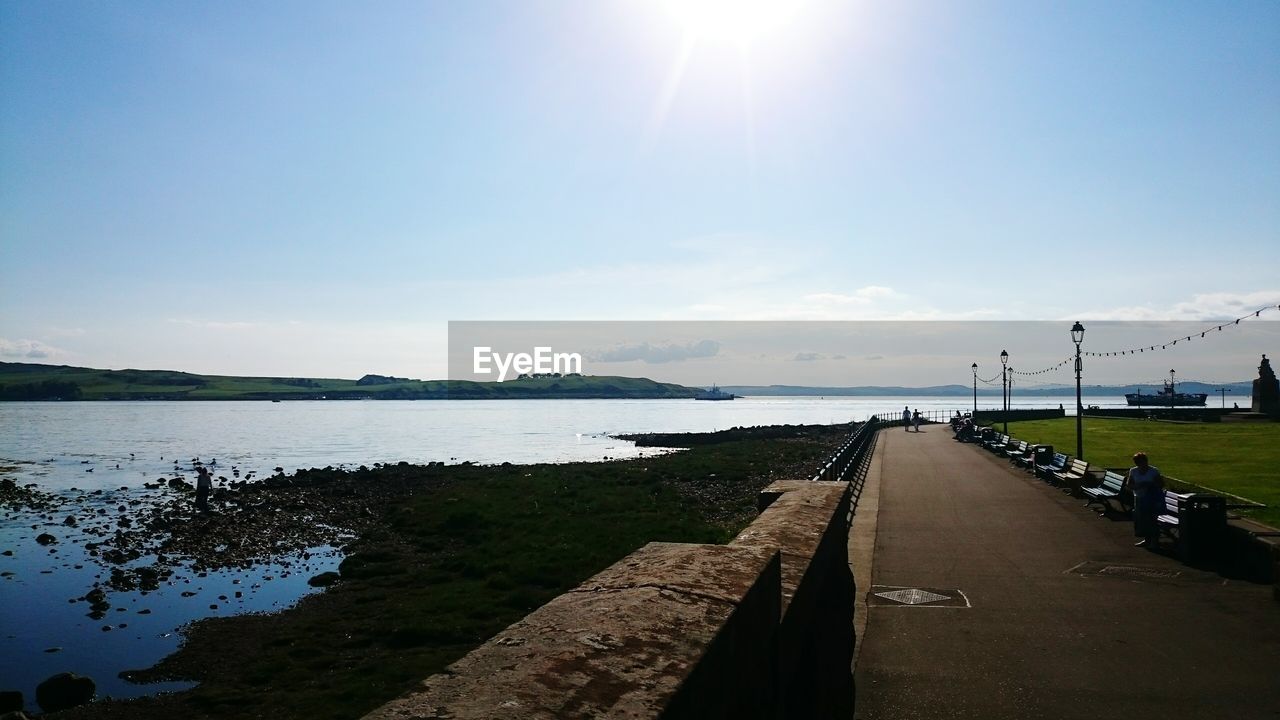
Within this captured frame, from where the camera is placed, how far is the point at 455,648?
14.6 meters

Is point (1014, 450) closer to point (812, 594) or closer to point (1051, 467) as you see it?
point (1051, 467)

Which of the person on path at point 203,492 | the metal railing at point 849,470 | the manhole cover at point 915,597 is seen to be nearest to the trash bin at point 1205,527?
the manhole cover at point 915,597

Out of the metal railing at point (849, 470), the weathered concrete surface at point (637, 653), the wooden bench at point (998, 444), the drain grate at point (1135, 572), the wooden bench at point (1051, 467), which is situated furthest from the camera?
the wooden bench at point (998, 444)

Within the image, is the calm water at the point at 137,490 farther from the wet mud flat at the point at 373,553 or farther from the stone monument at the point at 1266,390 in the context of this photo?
the stone monument at the point at 1266,390

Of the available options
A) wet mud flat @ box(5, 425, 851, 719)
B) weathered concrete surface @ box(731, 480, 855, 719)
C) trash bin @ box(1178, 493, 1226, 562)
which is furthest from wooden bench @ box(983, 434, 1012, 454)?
weathered concrete surface @ box(731, 480, 855, 719)

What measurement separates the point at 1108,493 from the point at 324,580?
18.2 metres

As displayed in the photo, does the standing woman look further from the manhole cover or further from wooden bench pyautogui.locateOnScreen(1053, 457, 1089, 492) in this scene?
wooden bench pyautogui.locateOnScreen(1053, 457, 1089, 492)

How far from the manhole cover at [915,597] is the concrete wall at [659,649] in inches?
224

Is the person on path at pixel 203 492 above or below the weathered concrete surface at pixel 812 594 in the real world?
below

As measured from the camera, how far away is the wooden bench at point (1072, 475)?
20.8 metres

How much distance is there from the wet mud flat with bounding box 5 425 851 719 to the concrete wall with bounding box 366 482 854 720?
0.29m

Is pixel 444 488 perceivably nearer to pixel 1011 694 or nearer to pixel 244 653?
pixel 244 653

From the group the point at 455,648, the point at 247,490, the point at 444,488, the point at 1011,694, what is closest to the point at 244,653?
the point at 455,648

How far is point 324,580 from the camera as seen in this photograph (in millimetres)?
21641
